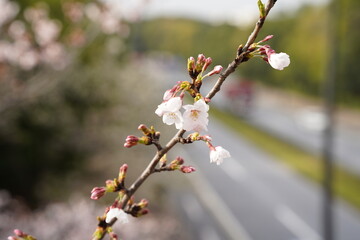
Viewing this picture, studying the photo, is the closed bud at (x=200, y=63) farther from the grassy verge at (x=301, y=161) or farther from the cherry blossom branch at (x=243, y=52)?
the grassy verge at (x=301, y=161)

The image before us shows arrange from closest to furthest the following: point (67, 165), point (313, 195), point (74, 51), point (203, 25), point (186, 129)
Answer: point (186, 129)
point (74, 51)
point (67, 165)
point (313, 195)
point (203, 25)

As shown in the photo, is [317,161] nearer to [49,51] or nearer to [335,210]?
[335,210]

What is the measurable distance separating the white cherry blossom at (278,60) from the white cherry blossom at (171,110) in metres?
0.21

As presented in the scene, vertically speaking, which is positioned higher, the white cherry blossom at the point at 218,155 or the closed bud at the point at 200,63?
the closed bud at the point at 200,63


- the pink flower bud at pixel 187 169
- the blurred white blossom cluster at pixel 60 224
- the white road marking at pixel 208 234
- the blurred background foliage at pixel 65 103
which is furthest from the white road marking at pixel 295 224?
the pink flower bud at pixel 187 169

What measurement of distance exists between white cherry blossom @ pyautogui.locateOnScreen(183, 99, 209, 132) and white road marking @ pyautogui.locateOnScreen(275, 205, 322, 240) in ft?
44.0

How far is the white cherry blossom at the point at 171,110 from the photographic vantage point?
38.7 inches

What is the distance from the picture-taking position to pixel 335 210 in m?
16.2

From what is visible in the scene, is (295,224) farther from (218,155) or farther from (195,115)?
(195,115)

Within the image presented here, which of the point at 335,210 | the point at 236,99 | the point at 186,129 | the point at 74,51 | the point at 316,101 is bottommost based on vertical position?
the point at 186,129

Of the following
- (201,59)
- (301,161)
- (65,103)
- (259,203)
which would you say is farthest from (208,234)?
(201,59)

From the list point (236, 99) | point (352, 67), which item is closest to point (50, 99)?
point (352, 67)

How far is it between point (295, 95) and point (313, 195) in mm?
17563

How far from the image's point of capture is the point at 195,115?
0.95 meters
